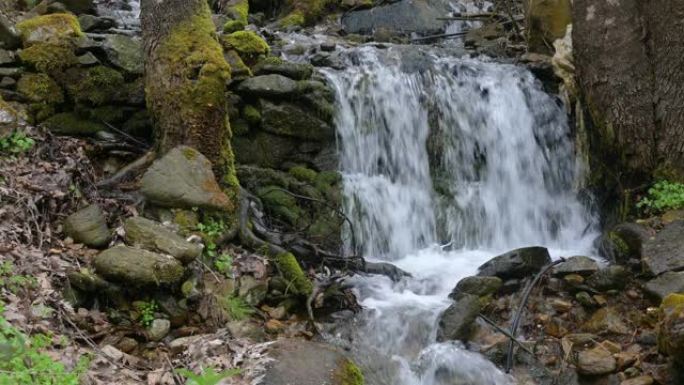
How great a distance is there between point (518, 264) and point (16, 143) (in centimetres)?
518

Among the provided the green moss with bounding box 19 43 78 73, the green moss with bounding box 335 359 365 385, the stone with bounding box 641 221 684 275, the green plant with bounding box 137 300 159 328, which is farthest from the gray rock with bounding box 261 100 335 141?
the stone with bounding box 641 221 684 275

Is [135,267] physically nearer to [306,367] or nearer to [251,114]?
[306,367]

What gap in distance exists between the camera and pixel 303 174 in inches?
282

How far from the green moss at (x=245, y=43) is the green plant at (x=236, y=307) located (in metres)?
3.52

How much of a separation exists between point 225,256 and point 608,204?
17.4ft

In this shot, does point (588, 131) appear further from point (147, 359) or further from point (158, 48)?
point (147, 359)

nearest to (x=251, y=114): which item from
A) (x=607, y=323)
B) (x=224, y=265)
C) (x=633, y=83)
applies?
(x=224, y=265)

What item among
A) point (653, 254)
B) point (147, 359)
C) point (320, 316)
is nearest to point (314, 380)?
point (147, 359)

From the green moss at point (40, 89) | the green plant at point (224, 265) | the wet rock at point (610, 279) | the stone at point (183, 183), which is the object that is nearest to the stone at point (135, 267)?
the green plant at point (224, 265)

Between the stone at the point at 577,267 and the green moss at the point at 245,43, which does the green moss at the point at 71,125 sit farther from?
the stone at the point at 577,267

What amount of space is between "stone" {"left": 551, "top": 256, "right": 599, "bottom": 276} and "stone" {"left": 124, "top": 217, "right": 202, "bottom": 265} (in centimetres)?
373

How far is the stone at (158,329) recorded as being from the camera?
4285 mm

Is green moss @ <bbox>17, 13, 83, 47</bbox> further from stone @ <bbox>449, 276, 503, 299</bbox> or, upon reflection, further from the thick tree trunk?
the thick tree trunk

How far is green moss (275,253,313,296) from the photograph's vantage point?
5316 millimetres
